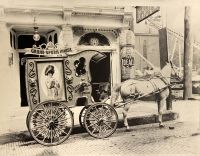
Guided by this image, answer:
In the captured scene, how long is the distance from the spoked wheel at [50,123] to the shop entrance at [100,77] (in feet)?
0.92

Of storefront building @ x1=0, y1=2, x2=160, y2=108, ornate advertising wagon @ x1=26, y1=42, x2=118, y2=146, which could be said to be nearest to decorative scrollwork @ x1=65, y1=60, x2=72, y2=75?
ornate advertising wagon @ x1=26, y1=42, x2=118, y2=146

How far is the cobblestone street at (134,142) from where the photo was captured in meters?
3.00

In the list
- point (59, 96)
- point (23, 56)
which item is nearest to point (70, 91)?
point (59, 96)

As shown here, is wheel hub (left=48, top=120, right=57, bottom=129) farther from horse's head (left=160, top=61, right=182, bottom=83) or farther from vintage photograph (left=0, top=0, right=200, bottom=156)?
horse's head (left=160, top=61, right=182, bottom=83)

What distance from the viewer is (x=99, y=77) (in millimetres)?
3203

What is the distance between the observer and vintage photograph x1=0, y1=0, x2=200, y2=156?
3.00 m

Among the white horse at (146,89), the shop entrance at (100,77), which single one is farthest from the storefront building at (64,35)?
the white horse at (146,89)

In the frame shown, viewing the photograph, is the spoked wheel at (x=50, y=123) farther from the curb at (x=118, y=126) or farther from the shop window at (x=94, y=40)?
the shop window at (x=94, y=40)

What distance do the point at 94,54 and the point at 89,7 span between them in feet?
1.24

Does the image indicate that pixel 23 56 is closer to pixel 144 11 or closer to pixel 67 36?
pixel 67 36

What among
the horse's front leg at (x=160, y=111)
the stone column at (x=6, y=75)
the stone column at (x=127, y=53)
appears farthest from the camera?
the horse's front leg at (x=160, y=111)

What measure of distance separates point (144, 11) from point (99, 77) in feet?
2.29

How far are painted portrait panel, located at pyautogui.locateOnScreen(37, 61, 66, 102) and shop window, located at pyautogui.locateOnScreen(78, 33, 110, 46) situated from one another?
27 centimetres

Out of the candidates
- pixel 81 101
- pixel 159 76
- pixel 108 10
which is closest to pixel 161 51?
pixel 159 76
